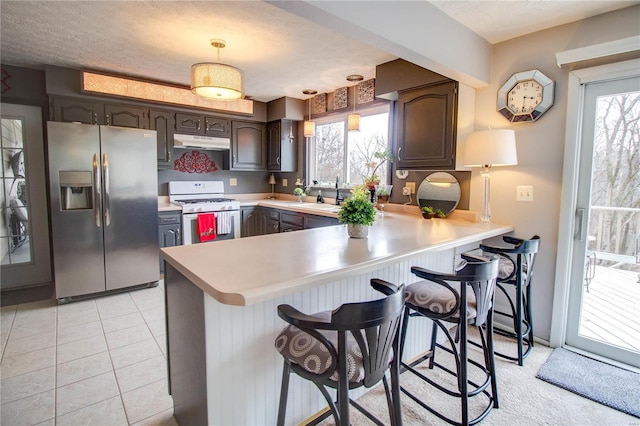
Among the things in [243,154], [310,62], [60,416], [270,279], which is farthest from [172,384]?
[243,154]

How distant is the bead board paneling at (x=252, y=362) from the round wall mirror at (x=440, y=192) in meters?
1.63

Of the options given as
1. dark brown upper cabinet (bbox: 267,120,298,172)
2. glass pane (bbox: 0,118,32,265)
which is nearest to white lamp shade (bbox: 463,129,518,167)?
dark brown upper cabinet (bbox: 267,120,298,172)

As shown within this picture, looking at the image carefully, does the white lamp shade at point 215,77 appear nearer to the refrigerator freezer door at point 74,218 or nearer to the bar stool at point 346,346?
the refrigerator freezer door at point 74,218

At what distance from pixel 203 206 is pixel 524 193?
344 cm

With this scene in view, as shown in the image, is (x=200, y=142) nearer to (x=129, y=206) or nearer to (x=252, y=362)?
(x=129, y=206)

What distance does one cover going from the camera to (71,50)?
2.95 meters

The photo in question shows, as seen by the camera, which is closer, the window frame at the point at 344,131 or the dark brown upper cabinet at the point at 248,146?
the window frame at the point at 344,131

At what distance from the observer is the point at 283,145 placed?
187 inches

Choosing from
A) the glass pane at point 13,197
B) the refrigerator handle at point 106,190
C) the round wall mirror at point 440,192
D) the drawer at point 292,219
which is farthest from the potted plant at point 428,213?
the glass pane at point 13,197

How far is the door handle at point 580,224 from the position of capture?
2.32 m

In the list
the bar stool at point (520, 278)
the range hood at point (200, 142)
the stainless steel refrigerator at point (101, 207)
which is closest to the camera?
the bar stool at point (520, 278)

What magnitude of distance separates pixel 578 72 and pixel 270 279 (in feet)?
8.37

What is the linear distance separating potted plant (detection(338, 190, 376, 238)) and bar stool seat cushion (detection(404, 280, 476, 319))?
1.44 ft

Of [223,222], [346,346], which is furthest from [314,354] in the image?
[223,222]
